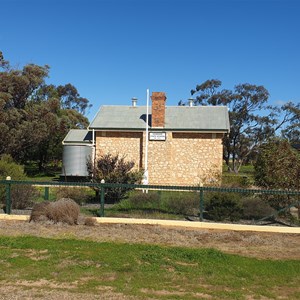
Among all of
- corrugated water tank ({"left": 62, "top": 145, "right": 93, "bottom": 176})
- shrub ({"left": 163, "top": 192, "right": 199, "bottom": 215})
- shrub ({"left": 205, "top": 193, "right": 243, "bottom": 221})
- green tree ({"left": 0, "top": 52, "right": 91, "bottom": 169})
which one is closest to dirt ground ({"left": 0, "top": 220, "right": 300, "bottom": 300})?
shrub ({"left": 205, "top": 193, "right": 243, "bottom": 221})

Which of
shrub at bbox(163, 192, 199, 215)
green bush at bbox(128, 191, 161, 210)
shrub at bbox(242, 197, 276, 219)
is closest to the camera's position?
shrub at bbox(242, 197, 276, 219)

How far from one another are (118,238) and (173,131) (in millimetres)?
15706

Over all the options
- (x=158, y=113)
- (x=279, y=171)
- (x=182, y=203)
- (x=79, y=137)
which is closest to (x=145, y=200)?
(x=182, y=203)

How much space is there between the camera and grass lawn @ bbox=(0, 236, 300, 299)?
575 cm

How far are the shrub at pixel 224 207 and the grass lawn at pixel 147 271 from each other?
161 inches

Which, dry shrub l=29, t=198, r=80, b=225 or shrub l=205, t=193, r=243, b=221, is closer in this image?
dry shrub l=29, t=198, r=80, b=225

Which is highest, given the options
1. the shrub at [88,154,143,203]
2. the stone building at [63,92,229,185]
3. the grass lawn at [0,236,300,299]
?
the stone building at [63,92,229,185]

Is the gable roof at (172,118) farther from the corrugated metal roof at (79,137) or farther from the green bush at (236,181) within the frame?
the green bush at (236,181)

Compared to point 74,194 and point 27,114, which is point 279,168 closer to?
point 74,194

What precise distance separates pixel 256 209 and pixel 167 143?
13125 mm

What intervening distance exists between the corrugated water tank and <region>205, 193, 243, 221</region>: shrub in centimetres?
1527

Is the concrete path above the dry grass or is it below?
above

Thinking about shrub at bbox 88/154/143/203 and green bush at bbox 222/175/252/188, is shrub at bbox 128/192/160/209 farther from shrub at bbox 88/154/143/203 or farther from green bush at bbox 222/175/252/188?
green bush at bbox 222/175/252/188

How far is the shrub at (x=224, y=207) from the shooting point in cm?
1212
